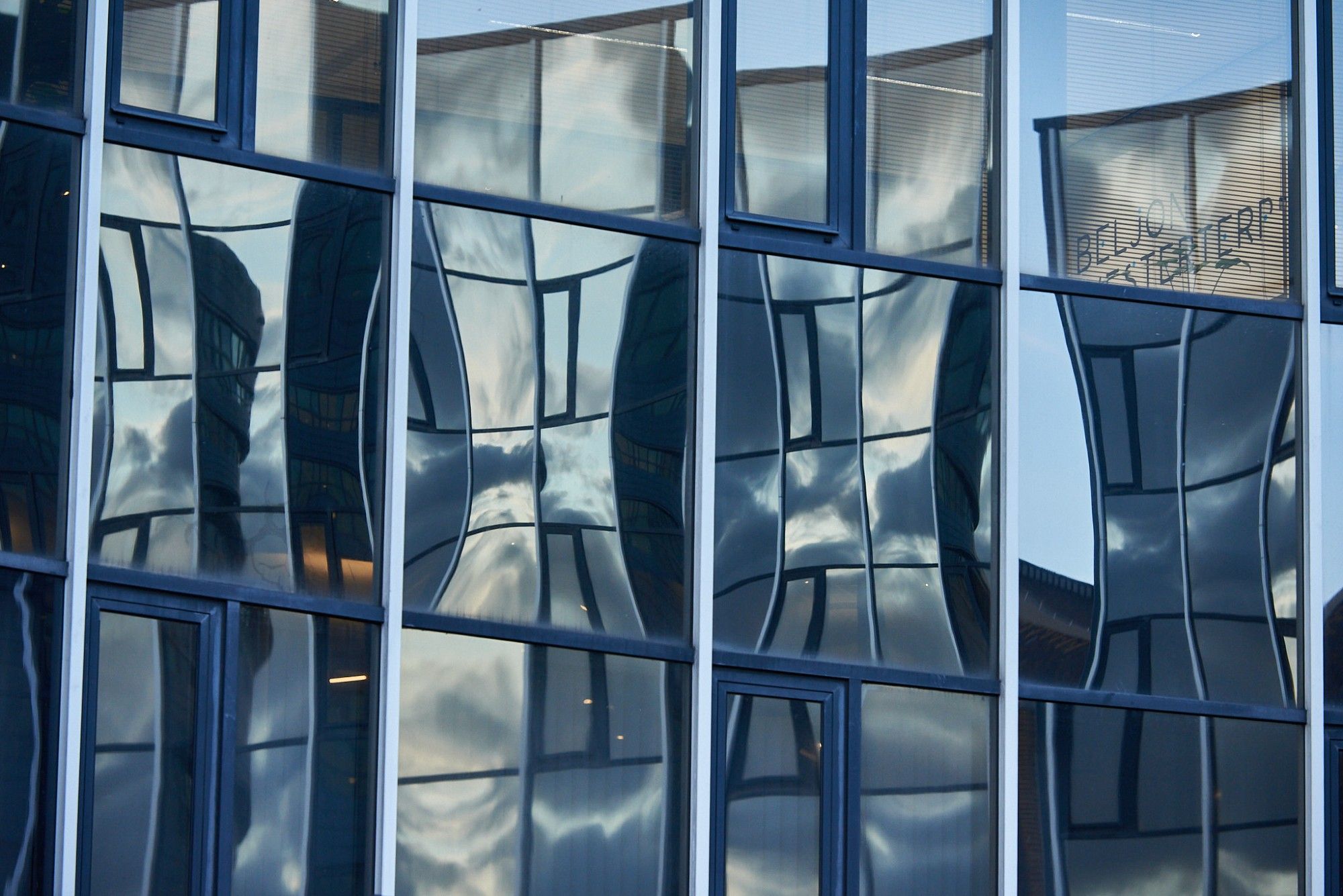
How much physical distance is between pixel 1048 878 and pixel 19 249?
21.5 feet

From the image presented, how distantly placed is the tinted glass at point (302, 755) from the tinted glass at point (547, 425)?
1.77ft

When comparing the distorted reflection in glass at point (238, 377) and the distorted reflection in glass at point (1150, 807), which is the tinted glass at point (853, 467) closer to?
the distorted reflection in glass at point (1150, 807)

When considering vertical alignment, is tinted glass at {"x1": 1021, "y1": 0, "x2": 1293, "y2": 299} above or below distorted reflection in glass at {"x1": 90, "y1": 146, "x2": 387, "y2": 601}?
above

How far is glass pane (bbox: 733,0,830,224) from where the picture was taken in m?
10.5

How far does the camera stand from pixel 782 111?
10.6m

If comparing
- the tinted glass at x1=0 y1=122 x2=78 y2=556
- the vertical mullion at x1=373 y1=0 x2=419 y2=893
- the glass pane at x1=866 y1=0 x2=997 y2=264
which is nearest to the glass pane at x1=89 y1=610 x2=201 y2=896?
the tinted glass at x1=0 y1=122 x2=78 y2=556

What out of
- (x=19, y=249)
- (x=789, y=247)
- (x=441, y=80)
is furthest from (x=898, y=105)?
(x=19, y=249)

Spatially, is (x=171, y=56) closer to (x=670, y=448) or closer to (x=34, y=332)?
(x=34, y=332)

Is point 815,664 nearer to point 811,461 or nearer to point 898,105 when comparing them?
point 811,461

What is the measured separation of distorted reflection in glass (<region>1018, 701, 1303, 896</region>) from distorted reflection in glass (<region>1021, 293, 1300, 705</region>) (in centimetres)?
25

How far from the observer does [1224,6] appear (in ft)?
37.9

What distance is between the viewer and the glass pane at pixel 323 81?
9570 mm

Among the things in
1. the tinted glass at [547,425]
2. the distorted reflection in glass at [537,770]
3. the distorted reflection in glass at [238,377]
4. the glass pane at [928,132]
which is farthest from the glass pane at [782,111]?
the distorted reflection in glass at [537,770]

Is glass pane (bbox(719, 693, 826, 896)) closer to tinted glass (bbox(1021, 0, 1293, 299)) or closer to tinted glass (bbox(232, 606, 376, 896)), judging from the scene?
tinted glass (bbox(232, 606, 376, 896))
